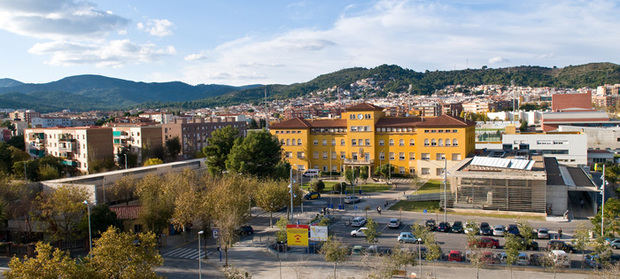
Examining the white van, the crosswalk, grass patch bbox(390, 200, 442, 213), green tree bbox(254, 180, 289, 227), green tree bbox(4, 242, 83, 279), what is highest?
green tree bbox(4, 242, 83, 279)

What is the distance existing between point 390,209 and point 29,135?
219 ft

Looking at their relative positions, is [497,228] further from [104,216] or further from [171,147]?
[171,147]

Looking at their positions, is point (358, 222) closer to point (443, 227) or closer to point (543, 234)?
point (443, 227)

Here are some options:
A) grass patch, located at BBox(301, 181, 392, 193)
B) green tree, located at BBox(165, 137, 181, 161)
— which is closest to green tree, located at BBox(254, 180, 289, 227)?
grass patch, located at BBox(301, 181, 392, 193)

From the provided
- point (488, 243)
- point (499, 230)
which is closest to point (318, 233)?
point (488, 243)

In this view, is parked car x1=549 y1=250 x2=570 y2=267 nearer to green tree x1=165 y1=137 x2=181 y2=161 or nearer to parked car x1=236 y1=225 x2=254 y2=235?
parked car x1=236 y1=225 x2=254 y2=235

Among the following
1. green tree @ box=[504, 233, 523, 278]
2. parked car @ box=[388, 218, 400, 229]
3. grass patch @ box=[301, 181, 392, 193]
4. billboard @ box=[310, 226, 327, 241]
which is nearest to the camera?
green tree @ box=[504, 233, 523, 278]

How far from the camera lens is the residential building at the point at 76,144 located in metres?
69.0

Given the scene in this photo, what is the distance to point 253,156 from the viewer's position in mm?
49219

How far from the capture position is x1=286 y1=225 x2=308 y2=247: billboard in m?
27.5

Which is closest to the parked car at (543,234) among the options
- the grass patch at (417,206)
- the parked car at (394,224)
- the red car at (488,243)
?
the red car at (488,243)

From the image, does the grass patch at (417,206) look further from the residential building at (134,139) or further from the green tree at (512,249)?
the residential building at (134,139)

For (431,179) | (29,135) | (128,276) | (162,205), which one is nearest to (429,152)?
(431,179)

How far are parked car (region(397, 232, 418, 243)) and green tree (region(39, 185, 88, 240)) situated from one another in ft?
73.3
